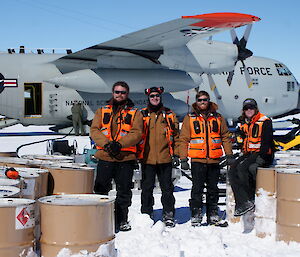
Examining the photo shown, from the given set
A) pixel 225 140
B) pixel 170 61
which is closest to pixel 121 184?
pixel 225 140

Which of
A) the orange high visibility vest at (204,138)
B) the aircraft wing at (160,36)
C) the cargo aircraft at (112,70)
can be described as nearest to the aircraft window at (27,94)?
the cargo aircraft at (112,70)

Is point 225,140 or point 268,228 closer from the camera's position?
point 268,228

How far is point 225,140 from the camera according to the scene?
6629 mm

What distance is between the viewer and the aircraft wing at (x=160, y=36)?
12.4m

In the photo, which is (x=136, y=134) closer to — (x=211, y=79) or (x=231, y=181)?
(x=231, y=181)

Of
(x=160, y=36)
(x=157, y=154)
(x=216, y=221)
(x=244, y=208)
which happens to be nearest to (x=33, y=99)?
(x=160, y=36)

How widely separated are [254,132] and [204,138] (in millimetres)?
768

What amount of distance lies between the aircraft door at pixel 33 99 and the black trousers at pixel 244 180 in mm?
11188

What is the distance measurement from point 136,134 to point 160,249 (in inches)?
75.7

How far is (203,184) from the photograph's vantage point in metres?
6.57

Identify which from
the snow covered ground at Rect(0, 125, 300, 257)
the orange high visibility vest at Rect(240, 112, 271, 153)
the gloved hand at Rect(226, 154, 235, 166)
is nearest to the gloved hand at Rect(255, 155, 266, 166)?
the orange high visibility vest at Rect(240, 112, 271, 153)

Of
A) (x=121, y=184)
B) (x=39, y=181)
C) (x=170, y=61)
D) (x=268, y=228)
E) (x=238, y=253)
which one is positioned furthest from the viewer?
(x=170, y=61)

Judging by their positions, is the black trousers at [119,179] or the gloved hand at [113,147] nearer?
the gloved hand at [113,147]

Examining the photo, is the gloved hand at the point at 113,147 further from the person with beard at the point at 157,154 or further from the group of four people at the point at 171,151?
the person with beard at the point at 157,154
